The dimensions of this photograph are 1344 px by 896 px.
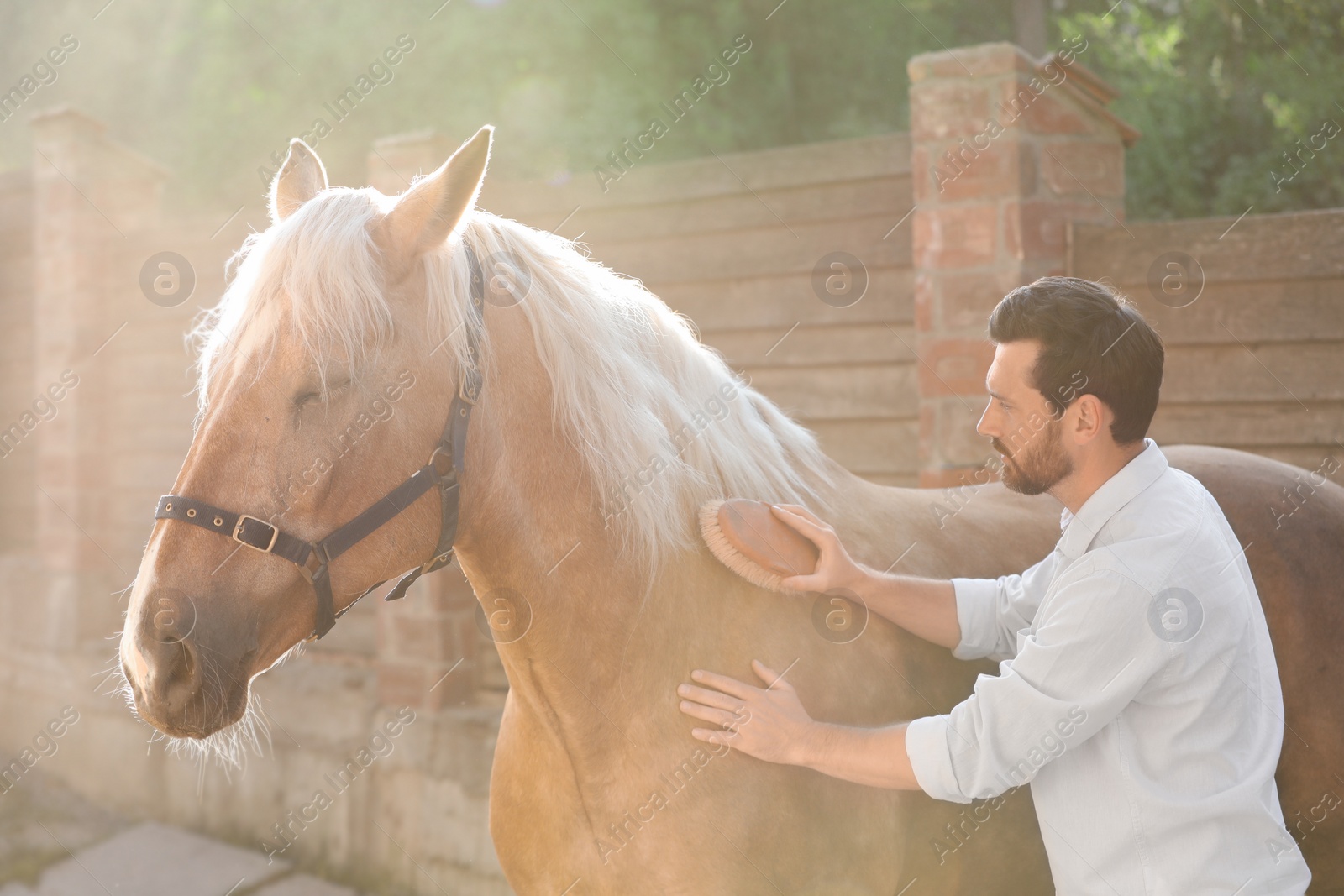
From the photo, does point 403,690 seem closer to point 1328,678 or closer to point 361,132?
point 1328,678

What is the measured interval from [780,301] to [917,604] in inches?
86.1

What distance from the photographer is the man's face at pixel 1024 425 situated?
183 centimetres

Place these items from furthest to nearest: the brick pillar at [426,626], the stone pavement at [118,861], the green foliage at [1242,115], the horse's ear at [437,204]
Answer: the green foliage at [1242,115]
the stone pavement at [118,861]
the brick pillar at [426,626]
the horse's ear at [437,204]

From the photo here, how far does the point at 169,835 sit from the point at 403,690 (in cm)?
193

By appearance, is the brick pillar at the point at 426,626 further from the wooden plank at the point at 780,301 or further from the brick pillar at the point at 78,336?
the brick pillar at the point at 78,336

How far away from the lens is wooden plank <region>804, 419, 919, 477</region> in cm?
388

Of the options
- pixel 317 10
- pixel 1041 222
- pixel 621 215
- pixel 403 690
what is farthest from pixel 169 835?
pixel 317 10

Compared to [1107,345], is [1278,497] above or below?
below

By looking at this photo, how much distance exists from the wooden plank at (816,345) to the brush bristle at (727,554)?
6.78 feet

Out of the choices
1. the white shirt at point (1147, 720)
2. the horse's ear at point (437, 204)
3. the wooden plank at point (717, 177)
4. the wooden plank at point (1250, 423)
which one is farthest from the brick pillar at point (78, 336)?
the white shirt at point (1147, 720)

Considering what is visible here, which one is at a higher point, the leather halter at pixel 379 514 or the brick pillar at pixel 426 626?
the leather halter at pixel 379 514

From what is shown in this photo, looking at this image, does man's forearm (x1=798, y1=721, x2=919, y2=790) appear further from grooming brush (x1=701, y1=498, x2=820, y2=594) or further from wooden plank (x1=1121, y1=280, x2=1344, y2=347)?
wooden plank (x1=1121, y1=280, x2=1344, y2=347)

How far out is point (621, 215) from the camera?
4.52 metres

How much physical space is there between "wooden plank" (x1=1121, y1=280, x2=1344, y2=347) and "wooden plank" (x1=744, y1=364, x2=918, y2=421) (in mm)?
876
